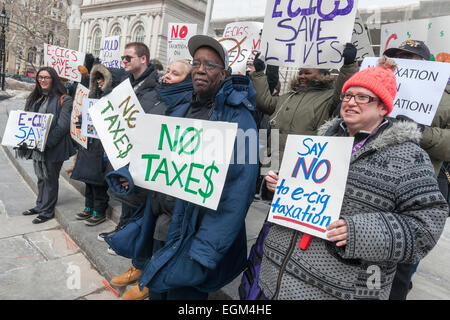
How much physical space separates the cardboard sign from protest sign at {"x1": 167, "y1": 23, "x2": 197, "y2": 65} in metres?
5.35

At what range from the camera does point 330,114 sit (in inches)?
92.7

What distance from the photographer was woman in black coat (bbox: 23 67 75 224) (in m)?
3.88

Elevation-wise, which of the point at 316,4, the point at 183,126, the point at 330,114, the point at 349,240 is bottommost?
the point at 349,240

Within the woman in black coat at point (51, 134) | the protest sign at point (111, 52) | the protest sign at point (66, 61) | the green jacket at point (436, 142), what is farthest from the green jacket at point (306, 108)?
the protest sign at point (111, 52)

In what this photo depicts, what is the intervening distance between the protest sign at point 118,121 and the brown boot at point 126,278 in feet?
4.01

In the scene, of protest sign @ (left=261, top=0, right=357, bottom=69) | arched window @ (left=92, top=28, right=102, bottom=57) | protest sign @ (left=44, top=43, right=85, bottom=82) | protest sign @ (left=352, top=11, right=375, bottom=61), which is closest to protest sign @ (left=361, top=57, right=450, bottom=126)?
protest sign @ (left=261, top=0, right=357, bottom=69)

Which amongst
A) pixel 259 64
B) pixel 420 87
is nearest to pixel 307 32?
pixel 259 64

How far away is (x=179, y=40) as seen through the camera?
6426mm

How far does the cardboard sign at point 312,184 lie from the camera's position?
135 centimetres

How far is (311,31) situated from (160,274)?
2112mm

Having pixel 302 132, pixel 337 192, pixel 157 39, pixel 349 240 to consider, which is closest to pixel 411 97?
pixel 302 132

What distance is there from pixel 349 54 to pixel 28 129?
3.77 metres

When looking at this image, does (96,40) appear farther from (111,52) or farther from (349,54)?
(349,54)
